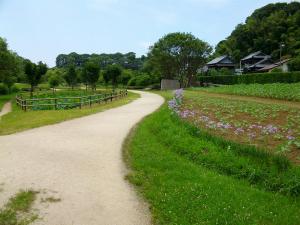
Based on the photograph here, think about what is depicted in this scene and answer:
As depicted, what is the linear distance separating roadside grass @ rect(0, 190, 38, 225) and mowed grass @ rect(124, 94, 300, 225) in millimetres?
2046

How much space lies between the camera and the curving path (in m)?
6.30

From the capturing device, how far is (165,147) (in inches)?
456

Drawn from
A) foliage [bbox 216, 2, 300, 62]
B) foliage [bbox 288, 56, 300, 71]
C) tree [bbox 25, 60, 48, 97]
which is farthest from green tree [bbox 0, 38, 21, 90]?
foliage [bbox 216, 2, 300, 62]

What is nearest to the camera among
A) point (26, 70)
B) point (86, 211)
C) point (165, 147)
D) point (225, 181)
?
point (86, 211)

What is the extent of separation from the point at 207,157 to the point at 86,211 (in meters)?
4.13

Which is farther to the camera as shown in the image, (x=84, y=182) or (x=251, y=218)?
(x=84, y=182)

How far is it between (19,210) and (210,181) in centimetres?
376

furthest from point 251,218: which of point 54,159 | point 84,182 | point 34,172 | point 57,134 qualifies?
point 57,134

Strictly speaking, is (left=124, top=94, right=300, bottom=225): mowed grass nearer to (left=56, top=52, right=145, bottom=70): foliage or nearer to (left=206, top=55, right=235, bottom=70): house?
(left=206, top=55, right=235, bottom=70): house

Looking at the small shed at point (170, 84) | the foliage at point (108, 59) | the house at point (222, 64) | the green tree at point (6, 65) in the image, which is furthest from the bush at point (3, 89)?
the foliage at point (108, 59)

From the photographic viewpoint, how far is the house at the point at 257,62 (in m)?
72.9

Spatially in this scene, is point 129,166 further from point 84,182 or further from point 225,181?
point 225,181

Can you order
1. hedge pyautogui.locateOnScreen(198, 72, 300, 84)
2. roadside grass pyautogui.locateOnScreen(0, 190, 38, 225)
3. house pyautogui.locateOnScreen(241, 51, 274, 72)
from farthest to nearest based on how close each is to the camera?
1. house pyautogui.locateOnScreen(241, 51, 274, 72)
2. hedge pyautogui.locateOnScreen(198, 72, 300, 84)
3. roadside grass pyautogui.locateOnScreen(0, 190, 38, 225)

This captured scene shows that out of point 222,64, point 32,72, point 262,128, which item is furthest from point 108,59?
point 262,128
